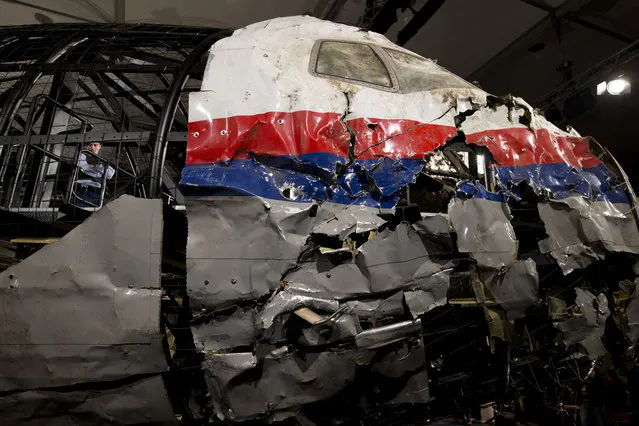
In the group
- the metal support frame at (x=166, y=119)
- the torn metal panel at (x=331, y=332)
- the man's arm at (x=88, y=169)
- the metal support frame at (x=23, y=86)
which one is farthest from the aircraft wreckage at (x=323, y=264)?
the man's arm at (x=88, y=169)

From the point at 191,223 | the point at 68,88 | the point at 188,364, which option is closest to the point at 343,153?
the point at 191,223

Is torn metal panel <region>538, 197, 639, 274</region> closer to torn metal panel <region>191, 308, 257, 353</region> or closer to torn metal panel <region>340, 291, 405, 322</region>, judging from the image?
torn metal panel <region>340, 291, 405, 322</region>

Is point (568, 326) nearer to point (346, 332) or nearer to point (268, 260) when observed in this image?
point (346, 332)

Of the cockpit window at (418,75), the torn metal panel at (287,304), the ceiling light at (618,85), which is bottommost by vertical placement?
the torn metal panel at (287,304)

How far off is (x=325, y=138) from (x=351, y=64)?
0.93 metres

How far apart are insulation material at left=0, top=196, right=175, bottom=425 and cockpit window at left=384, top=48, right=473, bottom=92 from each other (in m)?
2.46

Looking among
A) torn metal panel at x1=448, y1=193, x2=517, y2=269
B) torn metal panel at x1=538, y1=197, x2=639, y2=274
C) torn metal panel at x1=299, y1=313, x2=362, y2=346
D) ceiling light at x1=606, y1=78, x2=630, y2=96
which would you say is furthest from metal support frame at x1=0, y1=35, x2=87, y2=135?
ceiling light at x1=606, y1=78, x2=630, y2=96

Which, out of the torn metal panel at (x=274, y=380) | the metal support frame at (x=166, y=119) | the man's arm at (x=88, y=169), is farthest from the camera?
the man's arm at (x=88, y=169)

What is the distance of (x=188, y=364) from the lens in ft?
11.0

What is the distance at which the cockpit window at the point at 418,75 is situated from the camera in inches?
154

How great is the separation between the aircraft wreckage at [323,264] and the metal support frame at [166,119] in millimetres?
329

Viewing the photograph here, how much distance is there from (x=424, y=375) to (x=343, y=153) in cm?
170

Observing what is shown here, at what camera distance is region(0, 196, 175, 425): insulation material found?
116 inches

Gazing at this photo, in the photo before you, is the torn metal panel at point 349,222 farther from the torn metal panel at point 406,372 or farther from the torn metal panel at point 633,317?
the torn metal panel at point 633,317
